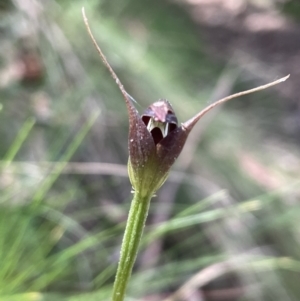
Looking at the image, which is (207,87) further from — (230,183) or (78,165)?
(78,165)

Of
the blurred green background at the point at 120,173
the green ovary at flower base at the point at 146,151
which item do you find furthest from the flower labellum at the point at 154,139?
the blurred green background at the point at 120,173

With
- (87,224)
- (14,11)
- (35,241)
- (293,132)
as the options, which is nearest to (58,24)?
(14,11)

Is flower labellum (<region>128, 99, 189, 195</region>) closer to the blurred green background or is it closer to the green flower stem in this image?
the green flower stem

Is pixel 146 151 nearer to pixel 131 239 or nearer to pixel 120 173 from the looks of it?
pixel 131 239

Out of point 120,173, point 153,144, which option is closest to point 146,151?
point 153,144

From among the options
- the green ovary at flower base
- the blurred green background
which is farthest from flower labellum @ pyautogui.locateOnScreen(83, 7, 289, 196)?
the blurred green background
